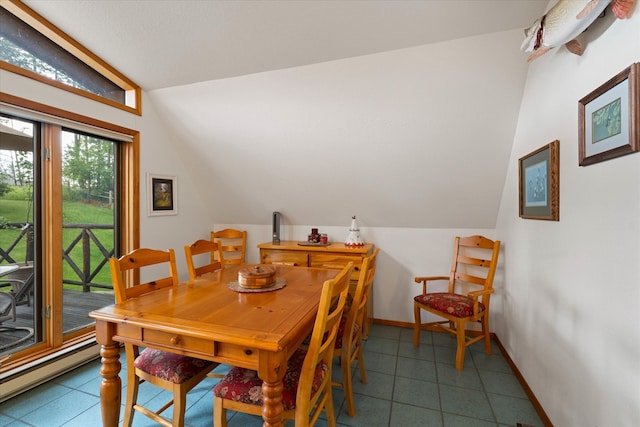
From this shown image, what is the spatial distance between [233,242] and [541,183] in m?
3.27

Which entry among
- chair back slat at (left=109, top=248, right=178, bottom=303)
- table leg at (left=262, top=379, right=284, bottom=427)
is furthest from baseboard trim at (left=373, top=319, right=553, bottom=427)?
chair back slat at (left=109, top=248, right=178, bottom=303)

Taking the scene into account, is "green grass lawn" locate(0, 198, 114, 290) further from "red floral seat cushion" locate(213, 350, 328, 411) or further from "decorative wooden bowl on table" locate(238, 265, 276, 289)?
"red floral seat cushion" locate(213, 350, 328, 411)

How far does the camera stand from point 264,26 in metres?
1.90

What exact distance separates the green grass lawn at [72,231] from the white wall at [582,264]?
336 cm

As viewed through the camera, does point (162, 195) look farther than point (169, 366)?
Yes

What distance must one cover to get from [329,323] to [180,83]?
7.95 ft

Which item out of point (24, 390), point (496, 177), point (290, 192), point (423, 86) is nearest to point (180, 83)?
point (290, 192)

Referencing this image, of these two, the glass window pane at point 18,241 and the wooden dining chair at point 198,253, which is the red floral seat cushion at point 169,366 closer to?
the wooden dining chair at point 198,253

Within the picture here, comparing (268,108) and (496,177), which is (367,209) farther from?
(268,108)

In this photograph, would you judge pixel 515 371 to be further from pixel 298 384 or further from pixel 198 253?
pixel 198 253

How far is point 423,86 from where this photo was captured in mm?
2152

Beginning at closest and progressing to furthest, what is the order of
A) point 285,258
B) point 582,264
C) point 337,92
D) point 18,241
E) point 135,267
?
point 582,264, point 135,267, point 18,241, point 337,92, point 285,258

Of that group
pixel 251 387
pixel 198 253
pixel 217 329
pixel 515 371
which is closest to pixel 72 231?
pixel 198 253

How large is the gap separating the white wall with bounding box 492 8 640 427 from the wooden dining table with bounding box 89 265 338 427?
1248 millimetres
